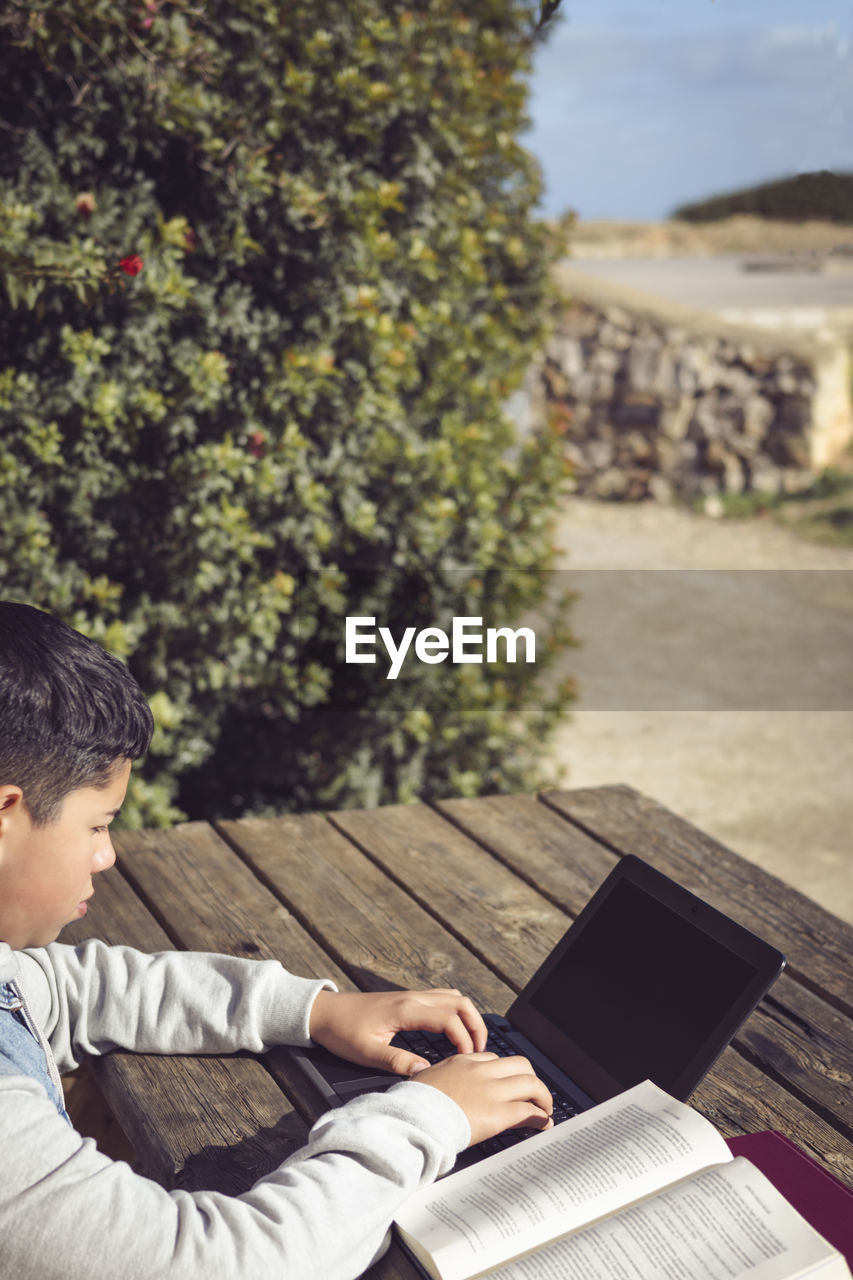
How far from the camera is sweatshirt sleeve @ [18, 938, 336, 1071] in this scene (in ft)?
5.43

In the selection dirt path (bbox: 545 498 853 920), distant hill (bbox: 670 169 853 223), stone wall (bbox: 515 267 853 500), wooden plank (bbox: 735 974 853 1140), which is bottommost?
dirt path (bbox: 545 498 853 920)

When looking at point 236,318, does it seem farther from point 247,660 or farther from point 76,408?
point 247,660

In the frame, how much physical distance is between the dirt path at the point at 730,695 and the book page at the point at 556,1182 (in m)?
3.09

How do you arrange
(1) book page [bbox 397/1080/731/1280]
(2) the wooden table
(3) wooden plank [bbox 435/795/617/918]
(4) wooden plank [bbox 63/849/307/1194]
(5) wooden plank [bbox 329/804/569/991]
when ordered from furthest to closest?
1. (3) wooden plank [bbox 435/795/617/918]
2. (5) wooden plank [bbox 329/804/569/991]
3. (2) the wooden table
4. (4) wooden plank [bbox 63/849/307/1194]
5. (1) book page [bbox 397/1080/731/1280]

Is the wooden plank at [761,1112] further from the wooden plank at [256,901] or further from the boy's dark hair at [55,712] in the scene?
the boy's dark hair at [55,712]

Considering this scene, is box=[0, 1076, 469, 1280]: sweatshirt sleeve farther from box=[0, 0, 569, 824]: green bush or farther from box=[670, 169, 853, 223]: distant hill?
box=[670, 169, 853, 223]: distant hill

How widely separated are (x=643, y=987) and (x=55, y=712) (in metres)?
0.84

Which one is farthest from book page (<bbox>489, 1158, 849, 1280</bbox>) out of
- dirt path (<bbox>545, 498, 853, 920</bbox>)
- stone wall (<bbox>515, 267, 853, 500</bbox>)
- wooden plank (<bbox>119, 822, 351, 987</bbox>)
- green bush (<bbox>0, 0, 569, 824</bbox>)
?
stone wall (<bbox>515, 267, 853, 500</bbox>)

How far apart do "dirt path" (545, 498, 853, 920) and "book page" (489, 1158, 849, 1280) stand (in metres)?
3.17

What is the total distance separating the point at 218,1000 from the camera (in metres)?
1.68

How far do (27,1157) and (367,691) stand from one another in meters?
2.85

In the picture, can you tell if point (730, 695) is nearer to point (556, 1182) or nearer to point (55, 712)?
point (556, 1182)

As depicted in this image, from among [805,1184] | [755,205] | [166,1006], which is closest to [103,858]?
[166,1006]

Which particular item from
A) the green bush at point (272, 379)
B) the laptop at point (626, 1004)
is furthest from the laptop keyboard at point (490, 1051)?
the green bush at point (272, 379)
